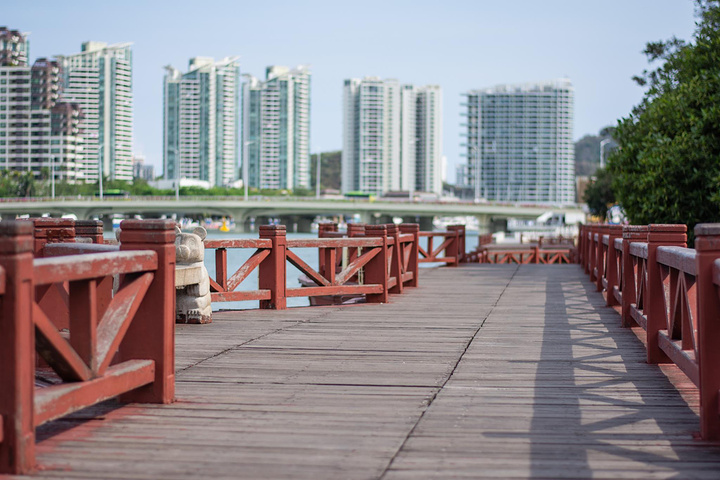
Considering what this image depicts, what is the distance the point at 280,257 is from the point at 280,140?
179 meters

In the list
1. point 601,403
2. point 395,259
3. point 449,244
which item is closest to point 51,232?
point 601,403

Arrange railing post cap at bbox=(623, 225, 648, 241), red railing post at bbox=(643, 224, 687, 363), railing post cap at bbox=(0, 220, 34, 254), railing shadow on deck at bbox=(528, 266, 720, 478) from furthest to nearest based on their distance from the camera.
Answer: railing post cap at bbox=(623, 225, 648, 241)
red railing post at bbox=(643, 224, 687, 363)
railing shadow on deck at bbox=(528, 266, 720, 478)
railing post cap at bbox=(0, 220, 34, 254)

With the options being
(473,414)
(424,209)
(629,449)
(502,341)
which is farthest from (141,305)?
(424,209)

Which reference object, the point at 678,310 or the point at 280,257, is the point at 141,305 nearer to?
the point at 678,310

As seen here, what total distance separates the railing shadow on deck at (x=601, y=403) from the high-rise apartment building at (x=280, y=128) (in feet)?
541

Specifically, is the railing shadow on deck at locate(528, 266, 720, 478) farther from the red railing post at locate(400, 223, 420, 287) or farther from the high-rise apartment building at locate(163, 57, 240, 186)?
the high-rise apartment building at locate(163, 57, 240, 186)

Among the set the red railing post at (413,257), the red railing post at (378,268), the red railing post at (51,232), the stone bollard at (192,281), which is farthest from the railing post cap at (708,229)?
the red railing post at (413,257)

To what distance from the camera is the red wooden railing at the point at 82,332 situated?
12.2 ft

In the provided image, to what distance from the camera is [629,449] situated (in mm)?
4406

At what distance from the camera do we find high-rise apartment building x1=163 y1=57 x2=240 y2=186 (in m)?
178

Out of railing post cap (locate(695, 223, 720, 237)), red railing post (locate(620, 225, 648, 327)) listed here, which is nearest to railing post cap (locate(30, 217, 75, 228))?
railing post cap (locate(695, 223, 720, 237))

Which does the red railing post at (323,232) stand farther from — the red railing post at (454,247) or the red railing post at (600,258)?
the red railing post at (600,258)

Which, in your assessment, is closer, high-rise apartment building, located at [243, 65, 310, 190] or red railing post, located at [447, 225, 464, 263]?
red railing post, located at [447, 225, 464, 263]

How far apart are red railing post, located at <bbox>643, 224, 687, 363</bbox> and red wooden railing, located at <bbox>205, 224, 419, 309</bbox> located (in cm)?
449
